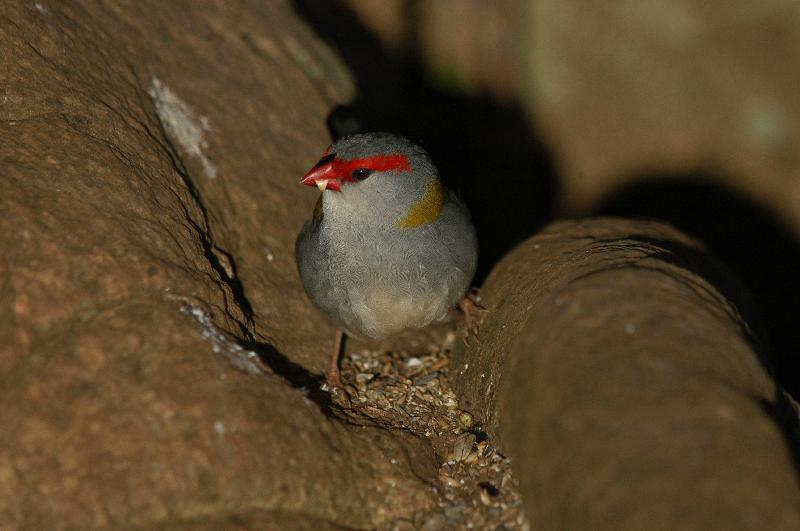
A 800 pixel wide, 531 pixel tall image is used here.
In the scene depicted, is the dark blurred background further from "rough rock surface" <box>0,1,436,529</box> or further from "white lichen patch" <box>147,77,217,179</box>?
"rough rock surface" <box>0,1,436,529</box>

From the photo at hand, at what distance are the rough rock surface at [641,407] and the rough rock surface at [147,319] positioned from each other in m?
0.80

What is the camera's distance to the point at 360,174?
4.18 metres

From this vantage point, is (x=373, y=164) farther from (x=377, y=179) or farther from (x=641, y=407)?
(x=641, y=407)

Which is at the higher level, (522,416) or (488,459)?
(522,416)

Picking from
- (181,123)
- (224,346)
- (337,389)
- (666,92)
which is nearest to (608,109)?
(666,92)

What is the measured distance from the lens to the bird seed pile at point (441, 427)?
3414mm

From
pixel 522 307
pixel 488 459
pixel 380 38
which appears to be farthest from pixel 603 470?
pixel 380 38

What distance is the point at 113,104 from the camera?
4.20m

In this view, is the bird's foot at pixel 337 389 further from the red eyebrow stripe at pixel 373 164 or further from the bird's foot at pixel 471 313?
the red eyebrow stripe at pixel 373 164

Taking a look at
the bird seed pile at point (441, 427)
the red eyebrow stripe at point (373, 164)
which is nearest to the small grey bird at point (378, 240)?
the red eyebrow stripe at point (373, 164)

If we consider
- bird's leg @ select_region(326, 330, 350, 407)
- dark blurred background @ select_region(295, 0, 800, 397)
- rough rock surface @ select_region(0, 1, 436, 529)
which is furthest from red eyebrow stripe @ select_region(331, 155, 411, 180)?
dark blurred background @ select_region(295, 0, 800, 397)

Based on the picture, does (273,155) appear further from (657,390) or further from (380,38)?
(380,38)

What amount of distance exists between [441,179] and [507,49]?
16.2ft

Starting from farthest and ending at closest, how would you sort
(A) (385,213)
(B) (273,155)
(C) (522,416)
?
(B) (273,155) < (A) (385,213) < (C) (522,416)
